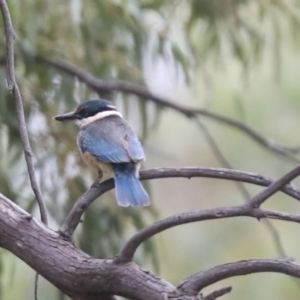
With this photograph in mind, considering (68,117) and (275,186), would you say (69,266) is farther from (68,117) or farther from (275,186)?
(68,117)

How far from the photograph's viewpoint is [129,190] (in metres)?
1.50

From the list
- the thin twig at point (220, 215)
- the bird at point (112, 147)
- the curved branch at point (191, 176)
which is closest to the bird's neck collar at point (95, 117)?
the bird at point (112, 147)

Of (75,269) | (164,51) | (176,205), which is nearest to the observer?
(75,269)

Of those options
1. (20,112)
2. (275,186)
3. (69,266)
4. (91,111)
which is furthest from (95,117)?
(275,186)

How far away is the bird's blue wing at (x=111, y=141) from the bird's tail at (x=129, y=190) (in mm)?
68

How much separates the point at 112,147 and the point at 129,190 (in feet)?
0.77

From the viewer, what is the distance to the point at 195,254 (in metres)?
4.18

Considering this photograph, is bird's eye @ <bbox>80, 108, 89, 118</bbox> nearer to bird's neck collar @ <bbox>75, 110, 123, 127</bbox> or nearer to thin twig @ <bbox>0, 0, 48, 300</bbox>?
bird's neck collar @ <bbox>75, 110, 123, 127</bbox>

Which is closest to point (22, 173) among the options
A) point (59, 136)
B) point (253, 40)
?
point (59, 136)

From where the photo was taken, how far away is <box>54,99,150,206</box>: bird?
1.51 meters

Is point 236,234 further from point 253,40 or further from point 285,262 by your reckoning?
point 285,262

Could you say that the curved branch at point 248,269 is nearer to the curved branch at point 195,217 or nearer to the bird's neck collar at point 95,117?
the curved branch at point 195,217

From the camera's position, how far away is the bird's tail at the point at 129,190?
58.4 inches

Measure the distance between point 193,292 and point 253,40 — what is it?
54.7 inches
